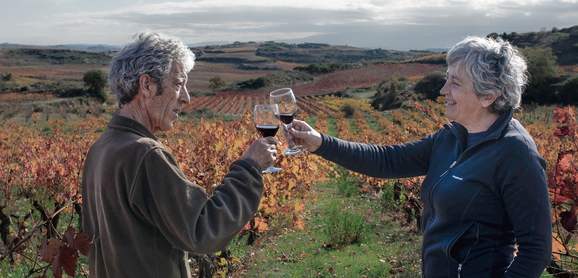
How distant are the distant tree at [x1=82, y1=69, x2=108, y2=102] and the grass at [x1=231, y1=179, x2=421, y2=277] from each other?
39.0m

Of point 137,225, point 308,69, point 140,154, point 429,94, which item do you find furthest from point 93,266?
point 308,69

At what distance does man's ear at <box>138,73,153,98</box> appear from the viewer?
1.36m

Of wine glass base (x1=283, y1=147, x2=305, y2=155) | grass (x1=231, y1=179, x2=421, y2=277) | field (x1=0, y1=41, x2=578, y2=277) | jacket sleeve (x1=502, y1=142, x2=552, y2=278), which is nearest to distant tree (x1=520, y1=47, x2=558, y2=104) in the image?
field (x1=0, y1=41, x2=578, y2=277)

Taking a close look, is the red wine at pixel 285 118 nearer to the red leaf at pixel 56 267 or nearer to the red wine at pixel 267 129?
the red wine at pixel 267 129

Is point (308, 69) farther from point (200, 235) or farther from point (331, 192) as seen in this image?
point (200, 235)

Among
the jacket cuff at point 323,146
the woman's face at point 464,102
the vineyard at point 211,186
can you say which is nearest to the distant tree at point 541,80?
the vineyard at point 211,186

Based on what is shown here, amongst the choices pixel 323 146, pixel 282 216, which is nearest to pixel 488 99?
pixel 323 146

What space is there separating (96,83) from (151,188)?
4445 centimetres

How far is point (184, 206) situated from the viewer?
1136 millimetres

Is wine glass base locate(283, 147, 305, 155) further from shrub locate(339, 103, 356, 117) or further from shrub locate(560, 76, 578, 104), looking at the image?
shrub locate(560, 76, 578, 104)

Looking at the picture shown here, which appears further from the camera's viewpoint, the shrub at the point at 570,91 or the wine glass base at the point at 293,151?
the shrub at the point at 570,91

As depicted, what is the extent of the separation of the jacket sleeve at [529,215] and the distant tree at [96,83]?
42.8 m

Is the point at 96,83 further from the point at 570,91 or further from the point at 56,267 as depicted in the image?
the point at 570,91

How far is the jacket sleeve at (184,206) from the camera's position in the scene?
114 centimetres
